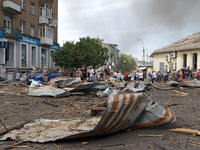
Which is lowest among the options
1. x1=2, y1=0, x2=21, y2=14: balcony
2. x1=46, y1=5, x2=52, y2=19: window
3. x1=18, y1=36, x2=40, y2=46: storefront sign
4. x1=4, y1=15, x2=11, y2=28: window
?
x1=18, y1=36, x2=40, y2=46: storefront sign

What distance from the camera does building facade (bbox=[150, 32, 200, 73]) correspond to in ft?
103

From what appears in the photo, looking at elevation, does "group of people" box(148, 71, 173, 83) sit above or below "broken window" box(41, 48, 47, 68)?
below

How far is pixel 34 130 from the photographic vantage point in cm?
374

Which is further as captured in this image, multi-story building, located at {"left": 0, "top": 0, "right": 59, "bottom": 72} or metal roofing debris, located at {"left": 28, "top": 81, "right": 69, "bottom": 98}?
multi-story building, located at {"left": 0, "top": 0, "right": 59, "bottom": 72}

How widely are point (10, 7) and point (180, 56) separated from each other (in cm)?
2802

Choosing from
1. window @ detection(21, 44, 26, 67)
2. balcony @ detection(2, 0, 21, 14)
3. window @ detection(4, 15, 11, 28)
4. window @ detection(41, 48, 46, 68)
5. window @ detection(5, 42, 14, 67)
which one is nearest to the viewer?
balcony @ detection(2, 0, 21, 14)

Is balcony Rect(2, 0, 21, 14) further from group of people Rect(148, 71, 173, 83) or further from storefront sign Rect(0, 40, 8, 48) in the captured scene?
group of people Rect(148, 71, 173, 83)

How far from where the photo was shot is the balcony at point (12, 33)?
25356 millimetres

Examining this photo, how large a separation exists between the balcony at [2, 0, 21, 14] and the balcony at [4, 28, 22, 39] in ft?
9.26

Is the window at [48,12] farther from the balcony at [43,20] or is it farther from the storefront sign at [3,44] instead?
the storefront sign at [3,44]

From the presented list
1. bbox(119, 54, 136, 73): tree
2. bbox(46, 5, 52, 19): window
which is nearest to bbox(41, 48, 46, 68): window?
bbox(46, 5, 52, 19): window

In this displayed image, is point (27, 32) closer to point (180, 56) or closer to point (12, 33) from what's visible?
point (12, 33)

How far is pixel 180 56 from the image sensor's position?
33562mm

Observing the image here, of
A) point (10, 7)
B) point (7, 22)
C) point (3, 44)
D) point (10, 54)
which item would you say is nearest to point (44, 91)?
point (3, 44)
